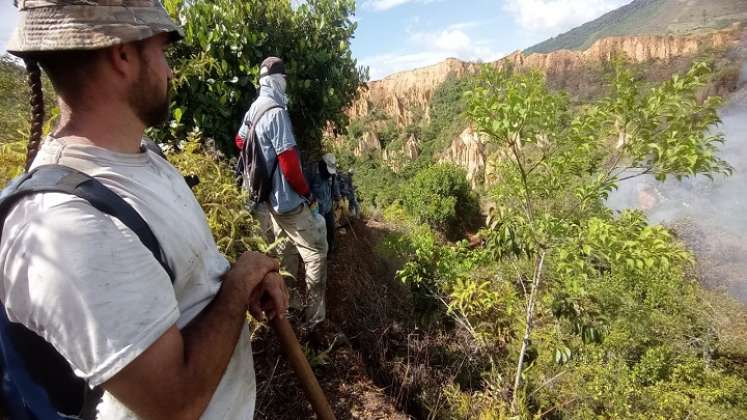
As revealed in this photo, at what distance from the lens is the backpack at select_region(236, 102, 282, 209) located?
312 cm

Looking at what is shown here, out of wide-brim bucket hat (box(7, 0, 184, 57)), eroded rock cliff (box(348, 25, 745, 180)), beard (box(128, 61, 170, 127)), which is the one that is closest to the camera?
wide-brim bucket hat (box(7, 0, 184, 57))

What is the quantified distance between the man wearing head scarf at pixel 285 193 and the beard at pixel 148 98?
2.06 meters

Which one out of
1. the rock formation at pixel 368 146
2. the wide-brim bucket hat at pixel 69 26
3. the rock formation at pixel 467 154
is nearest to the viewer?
the wide-brim bucket hat at pixel 69 26

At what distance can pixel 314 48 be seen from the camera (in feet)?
15.3

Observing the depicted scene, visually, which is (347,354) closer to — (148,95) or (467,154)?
(148,95)

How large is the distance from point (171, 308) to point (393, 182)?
1254 inches

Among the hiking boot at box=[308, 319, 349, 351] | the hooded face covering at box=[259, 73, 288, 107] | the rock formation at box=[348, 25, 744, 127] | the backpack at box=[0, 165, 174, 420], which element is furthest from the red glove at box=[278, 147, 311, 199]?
the rock formation at box=[348, 25, 744, 127]

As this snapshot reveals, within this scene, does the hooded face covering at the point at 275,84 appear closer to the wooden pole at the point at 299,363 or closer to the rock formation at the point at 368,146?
the wooden pole at the point at 299,363

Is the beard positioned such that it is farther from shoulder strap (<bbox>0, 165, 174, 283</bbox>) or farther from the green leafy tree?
the green leafy tree

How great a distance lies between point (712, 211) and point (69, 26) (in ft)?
101

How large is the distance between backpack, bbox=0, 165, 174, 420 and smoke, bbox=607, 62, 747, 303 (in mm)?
18469

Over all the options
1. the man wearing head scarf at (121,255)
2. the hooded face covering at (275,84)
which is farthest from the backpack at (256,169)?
the man wearing head scarf at (121,255)

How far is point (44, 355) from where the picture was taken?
2.28ft

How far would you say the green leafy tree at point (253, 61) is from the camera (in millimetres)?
3760
